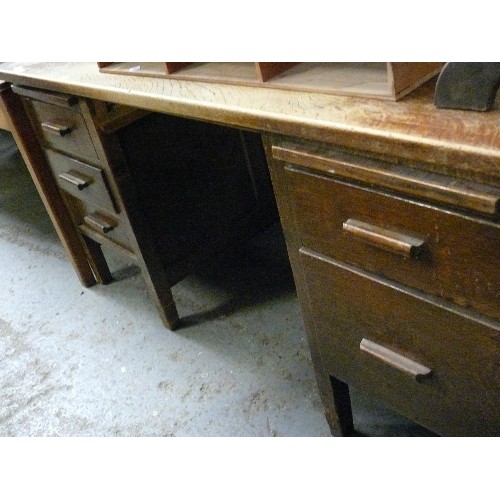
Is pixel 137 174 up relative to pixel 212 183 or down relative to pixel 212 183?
up

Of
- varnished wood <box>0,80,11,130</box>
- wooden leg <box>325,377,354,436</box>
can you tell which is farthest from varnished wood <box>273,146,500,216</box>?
varnished wood <box>0,80,11,130</box>

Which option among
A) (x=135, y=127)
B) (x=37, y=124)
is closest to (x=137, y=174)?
(x=135, y=127)

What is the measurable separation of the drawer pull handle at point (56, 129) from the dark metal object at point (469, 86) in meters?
0.99

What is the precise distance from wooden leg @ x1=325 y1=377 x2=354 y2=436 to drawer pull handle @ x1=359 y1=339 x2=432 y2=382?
8.1 inches

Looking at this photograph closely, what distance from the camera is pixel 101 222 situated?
5.05 ft

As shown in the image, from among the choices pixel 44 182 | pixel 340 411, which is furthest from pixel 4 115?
pixel 340 411

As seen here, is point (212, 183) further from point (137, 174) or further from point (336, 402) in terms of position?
point (336, 402)

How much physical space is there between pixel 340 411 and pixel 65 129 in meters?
0.91

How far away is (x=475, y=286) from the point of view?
652 mm

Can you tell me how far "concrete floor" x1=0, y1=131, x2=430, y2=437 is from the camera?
1.30m

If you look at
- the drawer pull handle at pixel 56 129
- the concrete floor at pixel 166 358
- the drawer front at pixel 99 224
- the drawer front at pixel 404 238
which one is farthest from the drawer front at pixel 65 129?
the drawer front at pixel 404 238
